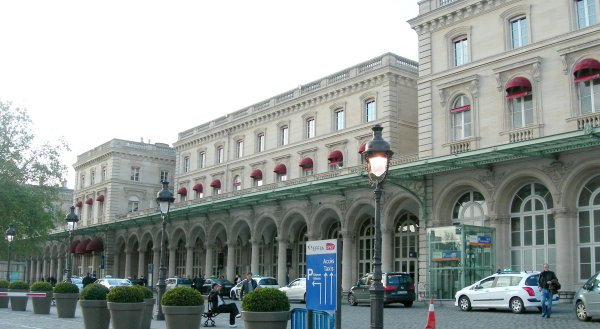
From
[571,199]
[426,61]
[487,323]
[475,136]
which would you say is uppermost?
[426,61]

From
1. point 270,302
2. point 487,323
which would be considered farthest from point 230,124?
point 270,302

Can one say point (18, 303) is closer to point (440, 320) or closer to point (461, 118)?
point (440, 320)

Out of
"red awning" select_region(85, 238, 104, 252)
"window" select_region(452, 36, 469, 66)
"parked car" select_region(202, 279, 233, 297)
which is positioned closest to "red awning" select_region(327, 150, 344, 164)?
"parked car" select_region(202, 279, 233, 297)

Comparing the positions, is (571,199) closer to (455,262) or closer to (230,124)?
(455,262)

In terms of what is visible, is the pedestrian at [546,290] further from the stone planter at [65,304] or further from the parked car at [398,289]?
the stone planter at [65,304]

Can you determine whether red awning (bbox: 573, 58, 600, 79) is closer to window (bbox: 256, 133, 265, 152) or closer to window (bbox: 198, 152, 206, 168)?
window (bbox: 256, 133, 265, 152)

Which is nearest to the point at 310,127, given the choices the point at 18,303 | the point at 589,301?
the point at 18,303

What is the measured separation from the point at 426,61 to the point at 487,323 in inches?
736

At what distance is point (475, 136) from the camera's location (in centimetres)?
3328

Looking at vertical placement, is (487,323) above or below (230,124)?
below

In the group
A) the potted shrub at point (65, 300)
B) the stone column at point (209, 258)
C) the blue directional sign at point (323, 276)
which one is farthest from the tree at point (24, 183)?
the blue directional sign at point (323, 276)

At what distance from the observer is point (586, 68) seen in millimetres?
28828

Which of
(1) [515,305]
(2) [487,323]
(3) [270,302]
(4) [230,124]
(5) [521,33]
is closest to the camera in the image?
(3) [270,302]

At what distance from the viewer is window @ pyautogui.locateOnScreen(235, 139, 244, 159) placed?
56.7m
